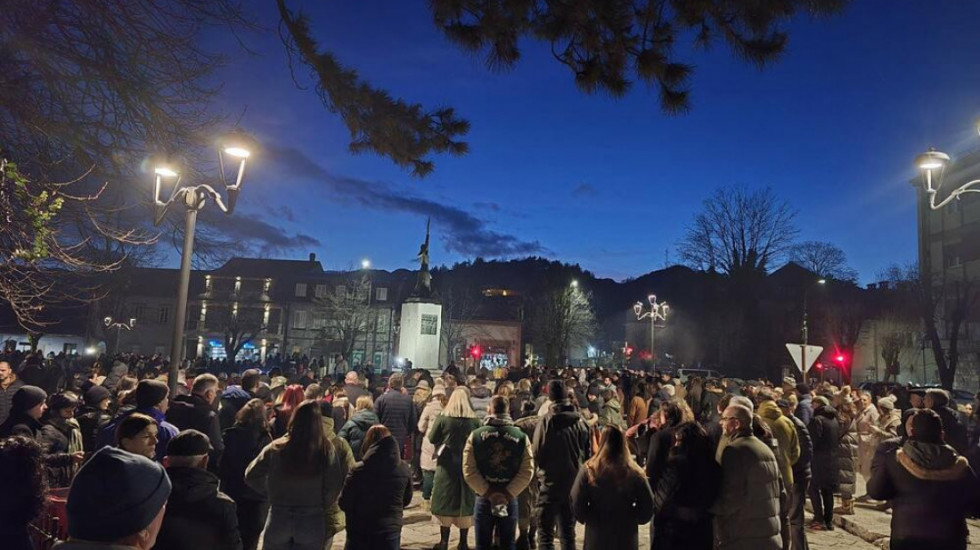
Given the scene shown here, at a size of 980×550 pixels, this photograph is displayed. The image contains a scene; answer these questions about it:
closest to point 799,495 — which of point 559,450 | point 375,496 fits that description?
point 559,450

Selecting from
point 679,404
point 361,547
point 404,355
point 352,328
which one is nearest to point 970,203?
point 404,355

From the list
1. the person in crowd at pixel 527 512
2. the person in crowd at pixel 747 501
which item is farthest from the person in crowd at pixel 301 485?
the person in crowd at pixel 747 501

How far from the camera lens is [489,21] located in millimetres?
5867

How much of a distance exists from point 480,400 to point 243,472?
5.14m

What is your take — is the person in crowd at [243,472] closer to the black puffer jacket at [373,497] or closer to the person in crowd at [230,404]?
the black puffer jacket at [373,497]

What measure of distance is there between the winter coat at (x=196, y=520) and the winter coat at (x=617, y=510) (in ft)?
9.41

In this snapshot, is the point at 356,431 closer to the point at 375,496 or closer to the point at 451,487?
the point at 451,487

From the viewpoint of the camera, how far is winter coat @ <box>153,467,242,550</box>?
11.7ft

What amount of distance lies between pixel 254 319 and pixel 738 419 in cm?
5947

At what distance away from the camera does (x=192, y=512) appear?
3.62 meters

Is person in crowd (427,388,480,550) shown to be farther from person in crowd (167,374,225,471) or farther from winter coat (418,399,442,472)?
person in crowd (167,374,225,471)

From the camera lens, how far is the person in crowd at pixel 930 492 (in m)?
4.84

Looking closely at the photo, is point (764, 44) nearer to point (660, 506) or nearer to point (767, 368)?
point (660, 506)

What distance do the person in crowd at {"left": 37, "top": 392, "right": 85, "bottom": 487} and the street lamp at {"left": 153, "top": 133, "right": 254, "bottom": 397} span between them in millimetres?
2081
